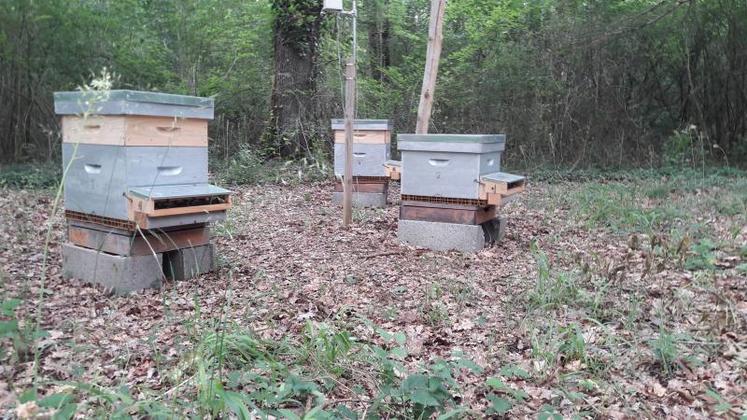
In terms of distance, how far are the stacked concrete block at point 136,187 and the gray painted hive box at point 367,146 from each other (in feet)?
10.8

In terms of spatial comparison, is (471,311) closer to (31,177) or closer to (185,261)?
(185,261)

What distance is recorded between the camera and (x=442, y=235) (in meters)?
5.40

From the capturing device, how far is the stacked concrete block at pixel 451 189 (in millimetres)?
5148

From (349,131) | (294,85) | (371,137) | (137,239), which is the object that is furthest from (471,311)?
(294,85)

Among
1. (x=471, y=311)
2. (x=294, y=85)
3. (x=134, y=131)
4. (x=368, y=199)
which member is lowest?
(x=471, y=311)

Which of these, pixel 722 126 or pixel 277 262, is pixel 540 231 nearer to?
pixel 277 262

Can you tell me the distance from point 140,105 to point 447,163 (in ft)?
8.62

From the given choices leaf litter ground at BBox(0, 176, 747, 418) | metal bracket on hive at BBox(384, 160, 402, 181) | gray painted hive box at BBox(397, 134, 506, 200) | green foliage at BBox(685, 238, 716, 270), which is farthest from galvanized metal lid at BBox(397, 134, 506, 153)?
green foliage at BBox(685, 238, 716, 270)

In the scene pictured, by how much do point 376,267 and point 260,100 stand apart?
7625mm

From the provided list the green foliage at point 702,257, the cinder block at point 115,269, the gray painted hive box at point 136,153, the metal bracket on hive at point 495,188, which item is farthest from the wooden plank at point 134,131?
the green foliage at point 702,257

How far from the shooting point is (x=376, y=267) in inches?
186

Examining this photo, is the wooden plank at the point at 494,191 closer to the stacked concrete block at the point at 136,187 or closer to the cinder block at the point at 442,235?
the cinder block at the point at 442,235

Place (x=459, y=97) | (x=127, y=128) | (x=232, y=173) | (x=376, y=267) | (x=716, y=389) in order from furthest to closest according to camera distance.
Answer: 1. (x=459, y=97)
2. (x=232, y=173)
3. (x=376, y=267)
4. (x=127, y=128)
5. (x=716, y=389)

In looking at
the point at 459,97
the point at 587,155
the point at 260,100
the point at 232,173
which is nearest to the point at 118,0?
the point at 260,100
